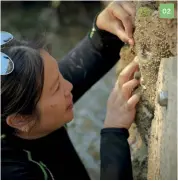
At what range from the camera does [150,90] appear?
4.29 ft

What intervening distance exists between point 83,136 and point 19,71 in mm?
1586

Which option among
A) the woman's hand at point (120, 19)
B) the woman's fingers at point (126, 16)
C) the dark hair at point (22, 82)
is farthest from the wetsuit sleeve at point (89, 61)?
the dark hair at point (22, 82)

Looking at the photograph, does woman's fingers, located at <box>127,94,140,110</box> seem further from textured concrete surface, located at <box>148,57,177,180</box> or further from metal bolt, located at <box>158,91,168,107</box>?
metal bolt, located at <box>158,91,168,107</box>

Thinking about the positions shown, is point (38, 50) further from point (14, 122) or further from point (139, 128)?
point (139, 128)

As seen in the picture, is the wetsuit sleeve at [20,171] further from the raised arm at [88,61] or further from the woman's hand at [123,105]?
the raised arm at [88,61]

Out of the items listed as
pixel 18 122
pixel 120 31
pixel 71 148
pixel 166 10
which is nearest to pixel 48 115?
pixel 18 122

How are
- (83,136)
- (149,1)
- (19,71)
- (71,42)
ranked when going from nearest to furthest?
1. (149,1)
2. (19,71)
3. (83,136)
4. (71,42)

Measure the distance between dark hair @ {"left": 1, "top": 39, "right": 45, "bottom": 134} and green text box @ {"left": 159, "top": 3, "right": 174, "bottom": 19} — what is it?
419 millimetres

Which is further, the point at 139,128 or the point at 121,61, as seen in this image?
the point at 121,61

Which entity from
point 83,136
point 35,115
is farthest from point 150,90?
point 83,136

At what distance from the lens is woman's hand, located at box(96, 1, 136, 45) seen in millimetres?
1351

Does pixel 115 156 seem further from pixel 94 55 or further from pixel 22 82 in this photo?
pixel 94 55

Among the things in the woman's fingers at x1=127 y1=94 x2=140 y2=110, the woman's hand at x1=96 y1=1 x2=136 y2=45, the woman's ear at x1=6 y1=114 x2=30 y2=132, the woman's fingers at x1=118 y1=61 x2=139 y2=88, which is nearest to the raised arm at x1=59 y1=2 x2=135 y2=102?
the woman's hand at x1=96 y1=1 x2=136 y2=45

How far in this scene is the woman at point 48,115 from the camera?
130 cm
